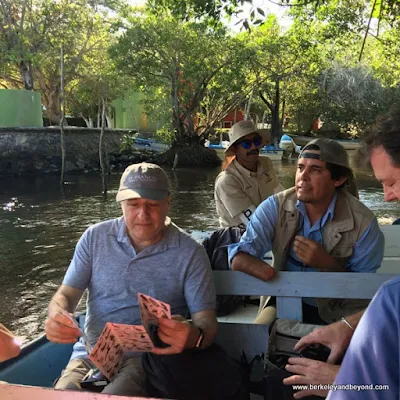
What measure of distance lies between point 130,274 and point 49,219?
41.1ft

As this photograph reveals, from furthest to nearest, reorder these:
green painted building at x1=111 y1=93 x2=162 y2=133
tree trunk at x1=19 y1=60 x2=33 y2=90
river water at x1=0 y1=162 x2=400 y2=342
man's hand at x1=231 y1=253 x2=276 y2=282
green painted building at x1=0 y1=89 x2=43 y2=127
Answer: green painted building at x1=111 y1=93 x2=162 y2=133 < tree trunk at x1=19 y1=60 x2=33 y2=90 < green painted building at x1=0 y1=89 x2=43 y2=127 < river water at x1=0 y1=162 x2=400 y2=342 < man's hand at x1=231 y1=253 x2=276 y2=282

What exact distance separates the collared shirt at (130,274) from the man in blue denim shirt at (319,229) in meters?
0.37

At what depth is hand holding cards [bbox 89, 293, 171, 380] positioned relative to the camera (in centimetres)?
215

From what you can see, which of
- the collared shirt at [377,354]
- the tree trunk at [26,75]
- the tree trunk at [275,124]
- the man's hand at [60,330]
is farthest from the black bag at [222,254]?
the tree trunk at [275,124]

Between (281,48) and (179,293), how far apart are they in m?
24.1

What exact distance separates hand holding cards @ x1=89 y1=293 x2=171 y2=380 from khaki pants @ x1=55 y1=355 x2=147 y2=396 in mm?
56

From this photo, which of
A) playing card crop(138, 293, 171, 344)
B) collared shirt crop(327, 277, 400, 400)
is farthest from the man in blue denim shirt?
collared shirt crop(327, 277, 400, 400)

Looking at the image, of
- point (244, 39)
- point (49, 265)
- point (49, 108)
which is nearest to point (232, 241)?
point (49, 265)

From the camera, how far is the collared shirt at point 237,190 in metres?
4.51

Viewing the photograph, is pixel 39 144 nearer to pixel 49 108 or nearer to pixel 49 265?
pixel 49 108

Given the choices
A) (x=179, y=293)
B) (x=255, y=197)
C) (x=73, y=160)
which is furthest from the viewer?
(x=73, y=160)

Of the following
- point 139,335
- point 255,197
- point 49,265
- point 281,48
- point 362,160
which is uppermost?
point 281,48

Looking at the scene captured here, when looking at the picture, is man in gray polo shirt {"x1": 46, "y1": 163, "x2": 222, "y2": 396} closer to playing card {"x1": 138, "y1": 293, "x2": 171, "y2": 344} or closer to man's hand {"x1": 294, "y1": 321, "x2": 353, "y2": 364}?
playing card {"x1": 138, "y1": 293, "x2": 171, "y2": 344}

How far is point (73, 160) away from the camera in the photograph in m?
27.3
